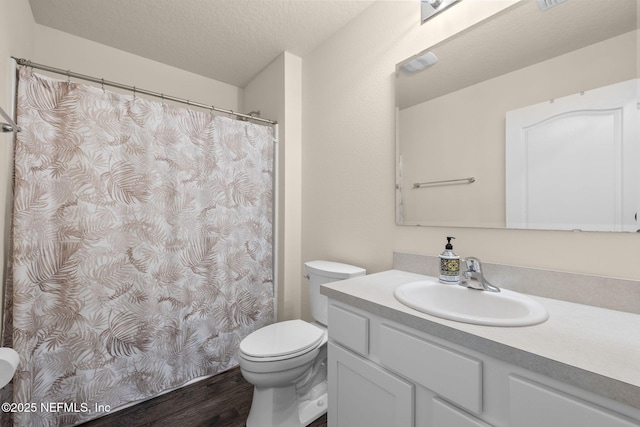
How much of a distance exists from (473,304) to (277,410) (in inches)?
43.2

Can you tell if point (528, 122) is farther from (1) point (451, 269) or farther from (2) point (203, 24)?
(2) point (203, 24)

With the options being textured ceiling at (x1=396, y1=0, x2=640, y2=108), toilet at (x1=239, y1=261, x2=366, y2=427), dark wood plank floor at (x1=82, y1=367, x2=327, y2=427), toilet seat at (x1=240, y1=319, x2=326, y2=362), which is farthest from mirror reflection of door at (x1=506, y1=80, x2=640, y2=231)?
dark wood plank floor at (x1=82, y1=367, x2=327, y2=427)

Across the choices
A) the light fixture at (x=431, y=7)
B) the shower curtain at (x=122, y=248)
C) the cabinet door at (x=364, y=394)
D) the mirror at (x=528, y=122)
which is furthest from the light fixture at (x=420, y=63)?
the cabinet door at (x=364, y=394)

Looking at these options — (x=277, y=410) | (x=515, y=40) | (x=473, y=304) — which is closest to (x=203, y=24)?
(x=515, y=40)

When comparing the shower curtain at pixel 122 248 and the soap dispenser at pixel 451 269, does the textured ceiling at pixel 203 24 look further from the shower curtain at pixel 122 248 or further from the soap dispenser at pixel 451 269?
the soap dispenser at pixel 451 269

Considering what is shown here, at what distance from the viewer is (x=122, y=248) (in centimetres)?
159

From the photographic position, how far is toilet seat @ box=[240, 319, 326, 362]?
1310 millimetres

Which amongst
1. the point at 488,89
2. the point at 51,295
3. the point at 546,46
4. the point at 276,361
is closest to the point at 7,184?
the point at 51,295

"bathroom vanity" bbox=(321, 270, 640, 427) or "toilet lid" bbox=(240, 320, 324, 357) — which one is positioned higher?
"bathroom vanity" bbox=(321, 270, 640, 427)

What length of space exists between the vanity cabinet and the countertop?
0.03 metres

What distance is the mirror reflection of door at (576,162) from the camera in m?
0.86

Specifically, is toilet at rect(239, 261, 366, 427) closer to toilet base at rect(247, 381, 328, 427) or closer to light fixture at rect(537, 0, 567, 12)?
toilet base at rect(247, 381, 328, 427)

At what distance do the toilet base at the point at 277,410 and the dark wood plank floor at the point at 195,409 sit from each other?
0.07 m

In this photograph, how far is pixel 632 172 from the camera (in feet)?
2.79
